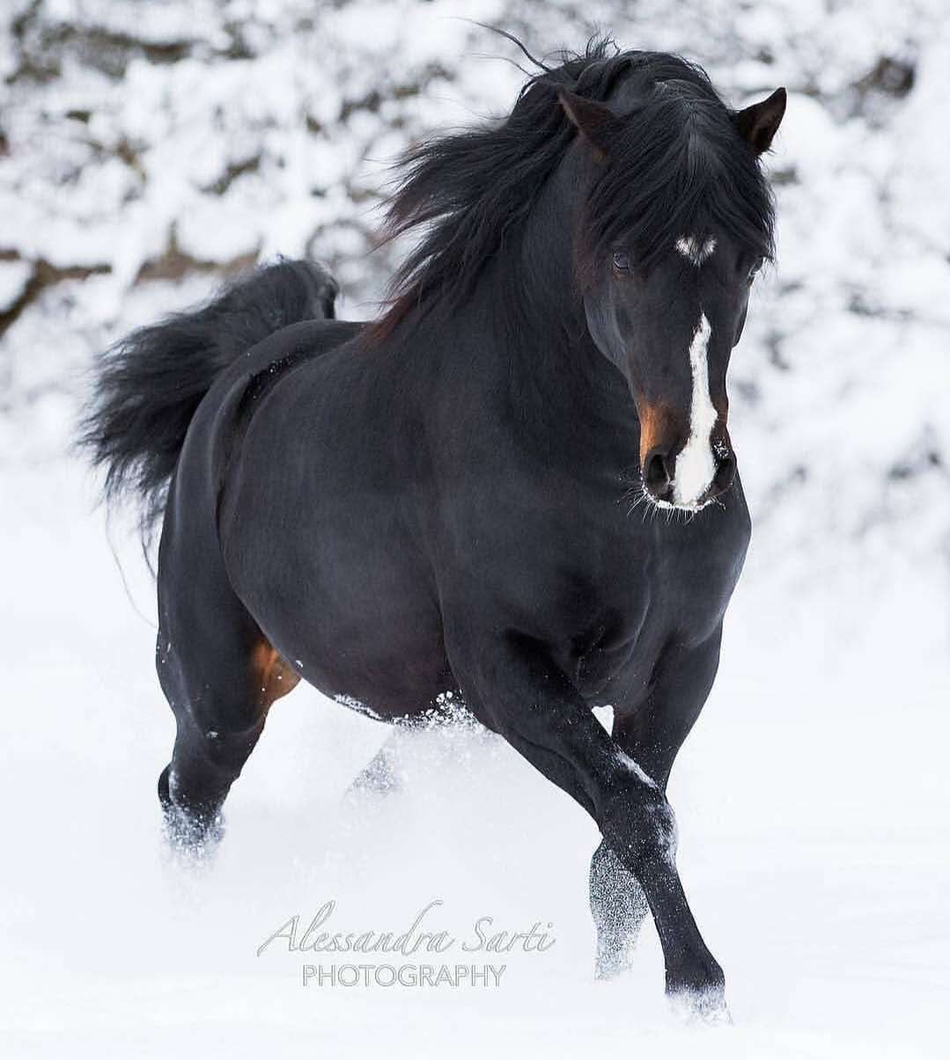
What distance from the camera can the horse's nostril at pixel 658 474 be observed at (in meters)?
2.44

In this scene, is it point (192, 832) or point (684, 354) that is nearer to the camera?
point (684, 354)

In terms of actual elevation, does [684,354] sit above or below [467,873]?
above

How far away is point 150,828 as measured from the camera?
4746 mm

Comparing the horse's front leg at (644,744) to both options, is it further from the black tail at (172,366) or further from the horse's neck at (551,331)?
the black tail at (172,366)

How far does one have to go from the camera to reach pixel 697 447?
7.93 feet

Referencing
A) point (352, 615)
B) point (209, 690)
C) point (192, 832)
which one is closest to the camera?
point (352, 615)

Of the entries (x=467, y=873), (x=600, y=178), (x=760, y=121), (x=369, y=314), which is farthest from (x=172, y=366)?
(x=369, y=314)

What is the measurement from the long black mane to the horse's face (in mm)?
36

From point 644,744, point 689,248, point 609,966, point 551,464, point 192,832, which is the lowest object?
point 192,832

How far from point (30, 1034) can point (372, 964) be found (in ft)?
2.58

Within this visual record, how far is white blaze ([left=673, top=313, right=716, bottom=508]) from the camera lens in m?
2.42

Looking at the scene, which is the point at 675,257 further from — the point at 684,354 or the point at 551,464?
the point at 551,464

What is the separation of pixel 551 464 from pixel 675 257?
519 mm

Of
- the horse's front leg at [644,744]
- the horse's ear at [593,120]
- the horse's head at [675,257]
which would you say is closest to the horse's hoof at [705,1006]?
the horse's front leg at [644,744]
